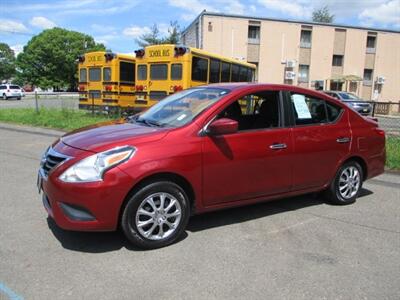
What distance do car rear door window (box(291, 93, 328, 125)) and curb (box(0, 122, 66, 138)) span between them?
925 centimetres

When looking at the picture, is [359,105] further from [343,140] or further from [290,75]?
[343,140]

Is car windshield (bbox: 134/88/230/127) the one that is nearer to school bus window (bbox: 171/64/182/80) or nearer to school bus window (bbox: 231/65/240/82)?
school bus window (bbox: 171/64/182/80)

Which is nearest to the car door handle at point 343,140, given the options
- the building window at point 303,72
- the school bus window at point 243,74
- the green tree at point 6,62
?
the school bus window at point 243,74

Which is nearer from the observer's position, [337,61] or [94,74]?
[94,74]

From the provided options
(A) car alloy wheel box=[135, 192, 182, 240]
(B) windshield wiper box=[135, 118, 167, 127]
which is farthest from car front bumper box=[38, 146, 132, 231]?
(B) windshield wiper box=[135, 118, 167, 127]

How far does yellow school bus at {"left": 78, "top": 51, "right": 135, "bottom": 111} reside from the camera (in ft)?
59.8

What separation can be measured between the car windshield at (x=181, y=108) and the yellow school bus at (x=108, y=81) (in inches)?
504

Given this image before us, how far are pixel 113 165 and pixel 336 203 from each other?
339 cm

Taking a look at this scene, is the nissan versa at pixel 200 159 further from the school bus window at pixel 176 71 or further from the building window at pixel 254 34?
the building window at pixel 254 34

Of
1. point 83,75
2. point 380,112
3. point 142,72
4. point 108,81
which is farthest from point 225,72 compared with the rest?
point 380,112

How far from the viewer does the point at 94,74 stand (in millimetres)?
19266

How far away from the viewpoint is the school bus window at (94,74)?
18967mm

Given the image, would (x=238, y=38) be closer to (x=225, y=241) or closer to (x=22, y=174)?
(x=22, y=174)

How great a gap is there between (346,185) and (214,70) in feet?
36.4
